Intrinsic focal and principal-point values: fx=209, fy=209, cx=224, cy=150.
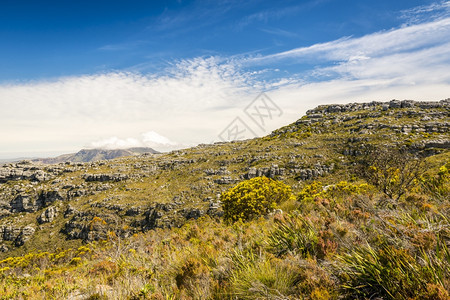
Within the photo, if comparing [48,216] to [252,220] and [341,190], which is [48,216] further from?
[341,190]

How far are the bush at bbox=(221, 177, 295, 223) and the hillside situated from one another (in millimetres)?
2817

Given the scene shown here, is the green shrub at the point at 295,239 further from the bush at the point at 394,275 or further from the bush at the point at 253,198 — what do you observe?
the bush at the point at 253,198

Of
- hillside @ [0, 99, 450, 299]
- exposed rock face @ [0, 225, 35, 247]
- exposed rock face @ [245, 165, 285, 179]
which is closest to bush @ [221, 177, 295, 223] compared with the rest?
hillside @ [0, 99, 450, 299]

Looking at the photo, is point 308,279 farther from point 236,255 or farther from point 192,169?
point 192,169

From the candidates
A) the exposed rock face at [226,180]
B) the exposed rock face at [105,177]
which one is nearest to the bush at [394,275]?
the exposed rock face at [226,180]

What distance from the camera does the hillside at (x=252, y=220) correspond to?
11.6ft

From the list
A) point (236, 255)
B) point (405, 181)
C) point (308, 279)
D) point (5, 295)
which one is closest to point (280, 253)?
point (236, 255)

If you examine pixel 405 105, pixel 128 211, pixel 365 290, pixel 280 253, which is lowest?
pixel 128 211

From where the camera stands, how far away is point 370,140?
77.9 metres

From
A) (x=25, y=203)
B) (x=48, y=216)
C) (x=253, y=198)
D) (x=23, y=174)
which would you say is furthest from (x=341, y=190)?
(x=23, y=174)

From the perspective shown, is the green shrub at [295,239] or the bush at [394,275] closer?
the bush at [394,275]

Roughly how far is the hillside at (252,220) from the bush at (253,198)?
282 cm

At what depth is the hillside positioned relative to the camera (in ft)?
11.6

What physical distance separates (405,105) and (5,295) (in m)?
141
